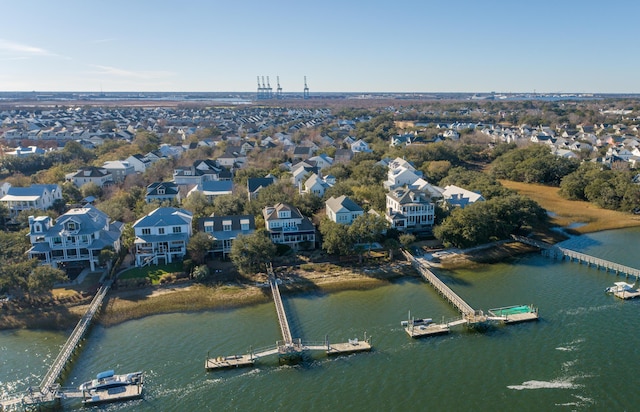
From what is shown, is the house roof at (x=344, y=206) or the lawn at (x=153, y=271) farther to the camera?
the house roof at (x=344, y=206)

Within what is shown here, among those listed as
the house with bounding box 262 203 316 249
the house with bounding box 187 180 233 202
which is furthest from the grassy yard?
the house with bounding box 187 180 233 202

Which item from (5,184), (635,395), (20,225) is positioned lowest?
(635,395)

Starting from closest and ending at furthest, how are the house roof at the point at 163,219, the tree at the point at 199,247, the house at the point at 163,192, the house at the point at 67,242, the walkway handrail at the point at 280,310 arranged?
the walkway handrail at the point at 280,310, the house at the point at 67,242, the tree at the point at 199,247, the house roof at the point at 163,219, the house at the point at 163,192

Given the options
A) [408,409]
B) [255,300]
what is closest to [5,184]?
[255,300]

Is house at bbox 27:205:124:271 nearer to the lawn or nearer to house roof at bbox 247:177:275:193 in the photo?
the lawn

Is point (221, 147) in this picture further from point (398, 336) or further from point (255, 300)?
point (398, 336)

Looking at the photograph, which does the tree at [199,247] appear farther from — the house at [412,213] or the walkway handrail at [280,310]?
the house at [412,213]

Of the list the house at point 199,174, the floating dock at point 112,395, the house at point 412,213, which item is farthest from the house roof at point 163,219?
the house at point 199,174
